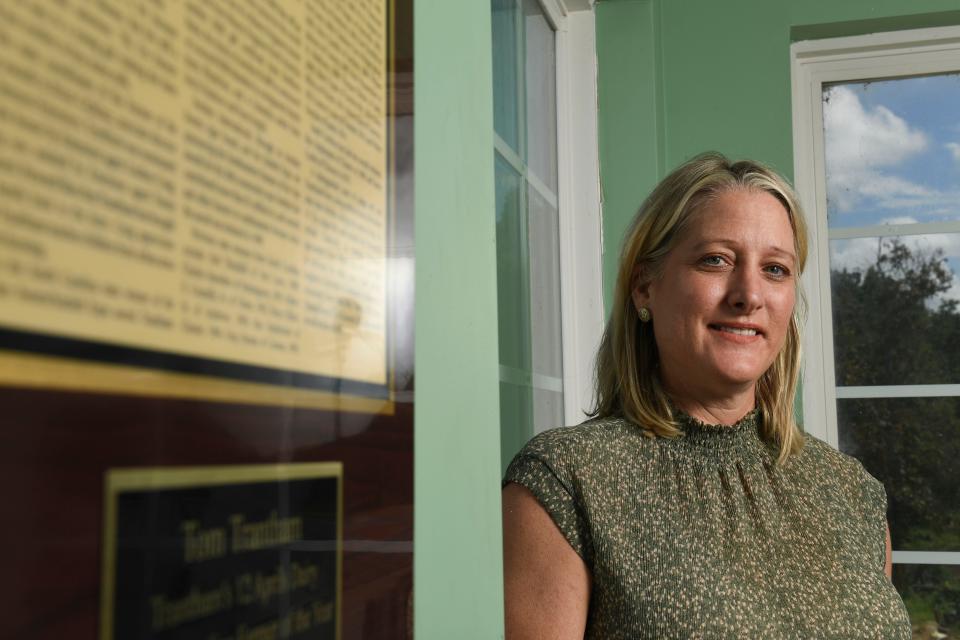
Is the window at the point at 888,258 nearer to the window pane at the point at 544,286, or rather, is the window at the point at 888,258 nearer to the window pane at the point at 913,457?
the window pane at the point at 913,457

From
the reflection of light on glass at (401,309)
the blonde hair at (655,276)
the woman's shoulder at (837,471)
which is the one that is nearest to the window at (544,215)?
the blonde hair at (655,276)

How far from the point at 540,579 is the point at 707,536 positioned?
0.80ft

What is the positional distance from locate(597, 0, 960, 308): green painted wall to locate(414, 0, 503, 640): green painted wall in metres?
1.76

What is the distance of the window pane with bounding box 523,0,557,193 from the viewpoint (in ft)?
6.61

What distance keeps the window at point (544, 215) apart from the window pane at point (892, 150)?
74cm

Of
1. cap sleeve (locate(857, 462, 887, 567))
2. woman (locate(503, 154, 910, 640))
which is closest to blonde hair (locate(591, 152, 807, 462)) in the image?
woman (locate(503, 154, 910, 640))

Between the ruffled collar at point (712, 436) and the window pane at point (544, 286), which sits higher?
the window pane at point (544, 286)

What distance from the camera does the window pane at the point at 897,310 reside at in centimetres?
250

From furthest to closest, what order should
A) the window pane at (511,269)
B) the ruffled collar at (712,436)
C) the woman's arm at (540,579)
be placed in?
the window pane at (511,269) < the ruffled collar at (712,436) < the woman's arm at (540,579)

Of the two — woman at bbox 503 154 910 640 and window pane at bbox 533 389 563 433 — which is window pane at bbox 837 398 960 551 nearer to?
window pane at bbox 533 389 563 433

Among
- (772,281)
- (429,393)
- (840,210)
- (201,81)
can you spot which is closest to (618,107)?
(840,210)

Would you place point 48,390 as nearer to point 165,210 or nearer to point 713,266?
point 165,210

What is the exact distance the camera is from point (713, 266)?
1.41 metres

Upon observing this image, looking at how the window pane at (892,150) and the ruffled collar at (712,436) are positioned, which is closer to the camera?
the ruffled collar at (712,436)
